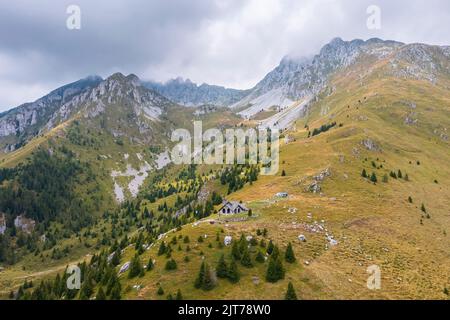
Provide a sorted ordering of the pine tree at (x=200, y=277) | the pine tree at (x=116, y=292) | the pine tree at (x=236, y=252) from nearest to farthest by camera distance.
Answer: the pine tree at (x=116, y=292) < the pine tree at (x=200, y=277) < the pine tree at (x=236, y=252)

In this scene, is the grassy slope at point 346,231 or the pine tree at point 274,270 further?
the grassy slope at point 346,231

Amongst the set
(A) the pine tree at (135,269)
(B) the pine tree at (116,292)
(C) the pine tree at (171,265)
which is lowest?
(B) the pine tree at (116,292)

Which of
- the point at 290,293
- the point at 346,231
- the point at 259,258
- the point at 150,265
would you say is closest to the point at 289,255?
the point at 259,258

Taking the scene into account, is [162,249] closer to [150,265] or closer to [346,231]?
[150,265]

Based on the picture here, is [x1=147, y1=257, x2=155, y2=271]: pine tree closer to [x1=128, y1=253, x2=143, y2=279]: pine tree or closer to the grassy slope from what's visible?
the grassy slope

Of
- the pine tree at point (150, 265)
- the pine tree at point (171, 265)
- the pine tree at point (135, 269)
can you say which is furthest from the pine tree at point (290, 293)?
the pine tree at point (135, 269)

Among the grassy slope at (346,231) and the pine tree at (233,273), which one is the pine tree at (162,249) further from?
the pine tree at (233,273)

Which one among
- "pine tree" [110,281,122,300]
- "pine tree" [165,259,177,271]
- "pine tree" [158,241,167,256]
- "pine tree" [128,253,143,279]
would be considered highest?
"pine tree" [158,241,167,256]

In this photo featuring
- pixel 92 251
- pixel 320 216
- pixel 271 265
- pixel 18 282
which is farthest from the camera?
pixel 92 251

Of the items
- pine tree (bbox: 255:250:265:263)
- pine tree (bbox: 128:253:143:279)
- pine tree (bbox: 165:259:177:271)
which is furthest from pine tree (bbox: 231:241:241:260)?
pine tree (bbox: 128:253:143:279)
